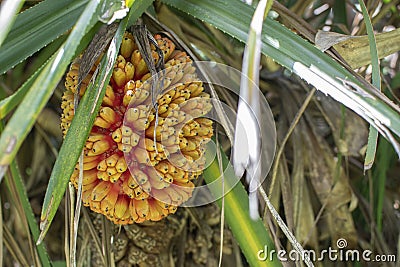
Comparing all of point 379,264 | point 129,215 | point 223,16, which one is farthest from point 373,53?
point 379,264

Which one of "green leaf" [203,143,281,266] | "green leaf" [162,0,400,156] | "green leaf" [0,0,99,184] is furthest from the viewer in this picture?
"green leaf" [203,143,281,266]

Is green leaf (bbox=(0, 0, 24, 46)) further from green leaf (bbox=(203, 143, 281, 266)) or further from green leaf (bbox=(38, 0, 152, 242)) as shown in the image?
green leaf (bbox=(203, 143, 281, 266))

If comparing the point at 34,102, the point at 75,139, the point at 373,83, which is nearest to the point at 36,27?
the point at 75,139

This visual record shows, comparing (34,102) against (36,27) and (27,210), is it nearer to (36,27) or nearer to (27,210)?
(36,27)

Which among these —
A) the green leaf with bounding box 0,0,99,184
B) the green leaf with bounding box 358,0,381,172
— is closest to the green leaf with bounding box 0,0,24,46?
the green leaf with bounding box 0,0,99,184

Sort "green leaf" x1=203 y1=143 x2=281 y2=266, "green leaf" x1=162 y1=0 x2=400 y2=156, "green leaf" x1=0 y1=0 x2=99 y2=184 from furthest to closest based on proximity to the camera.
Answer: "green leaf" x1=203 y1=143 x2=281 y2=266
"green leaf" x1=162 y1=0 x2=400 y2=156
"green leaf" x1=0 y1=0 x2=99 y2=184

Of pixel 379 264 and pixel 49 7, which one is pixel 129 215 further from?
pixel 379 264
